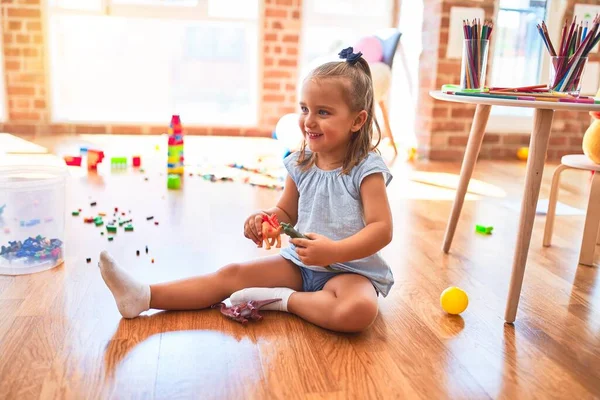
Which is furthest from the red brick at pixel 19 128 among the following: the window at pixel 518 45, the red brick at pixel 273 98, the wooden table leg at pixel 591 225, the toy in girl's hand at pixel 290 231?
the wooden table leg at pixel 591 225

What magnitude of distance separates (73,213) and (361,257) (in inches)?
51.8

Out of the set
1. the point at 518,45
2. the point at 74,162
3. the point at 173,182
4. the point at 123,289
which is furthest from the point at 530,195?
the point at 518,45

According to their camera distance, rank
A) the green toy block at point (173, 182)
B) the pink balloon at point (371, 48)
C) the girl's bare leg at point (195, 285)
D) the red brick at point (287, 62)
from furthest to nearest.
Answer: the red brick at point (287, 62) < the pink balloon at point (371, 48) < the green toy block at point (173, 182) < the girl's bare leg at point (195, 285)

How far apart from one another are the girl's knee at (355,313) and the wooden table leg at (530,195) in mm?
345

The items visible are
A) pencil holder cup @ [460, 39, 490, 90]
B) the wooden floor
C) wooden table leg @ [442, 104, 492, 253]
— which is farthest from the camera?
wooden table leg @ [442, 104, 492, 253]

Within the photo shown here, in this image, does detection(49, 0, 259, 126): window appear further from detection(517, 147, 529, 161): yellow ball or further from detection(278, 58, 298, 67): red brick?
detection(517, 147, 529, 161): yellow ball

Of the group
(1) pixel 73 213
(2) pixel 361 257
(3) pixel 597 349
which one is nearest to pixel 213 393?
(2) pixel 361 257

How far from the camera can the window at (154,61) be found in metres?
4.21

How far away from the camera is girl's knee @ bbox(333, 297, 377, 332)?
1304 millimetres

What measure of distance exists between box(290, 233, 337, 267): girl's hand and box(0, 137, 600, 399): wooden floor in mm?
179

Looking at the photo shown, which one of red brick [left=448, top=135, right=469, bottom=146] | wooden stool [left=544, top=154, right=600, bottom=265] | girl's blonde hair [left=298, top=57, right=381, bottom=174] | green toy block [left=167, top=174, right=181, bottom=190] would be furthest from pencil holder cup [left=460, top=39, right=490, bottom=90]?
red brick [left=448, top=135, right=469, bottom=146]

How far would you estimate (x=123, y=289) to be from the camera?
4.42ft

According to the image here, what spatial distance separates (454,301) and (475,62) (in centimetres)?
63

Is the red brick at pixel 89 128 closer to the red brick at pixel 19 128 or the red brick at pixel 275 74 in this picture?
the red brick at pixel 19 128
